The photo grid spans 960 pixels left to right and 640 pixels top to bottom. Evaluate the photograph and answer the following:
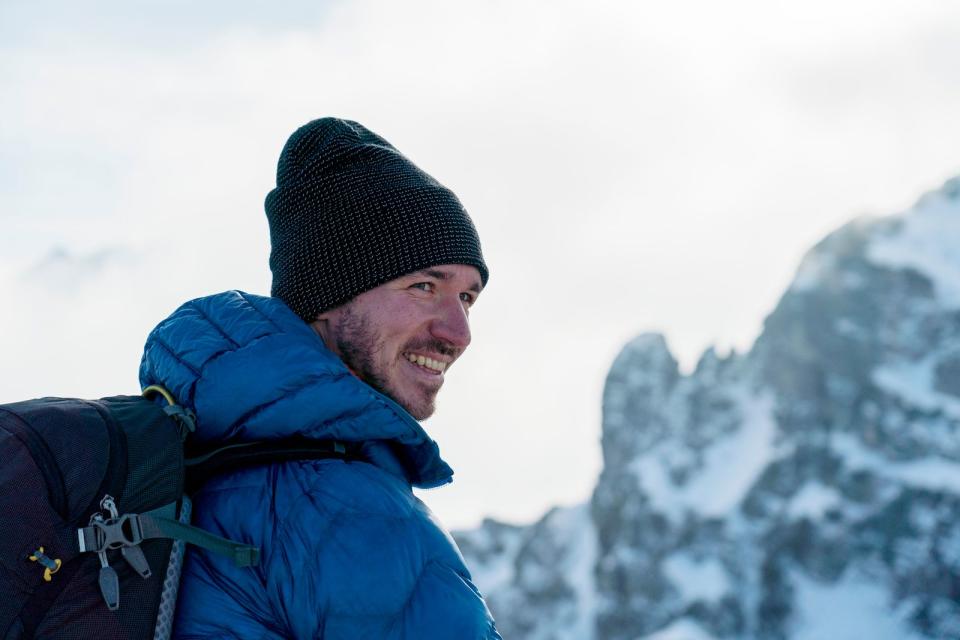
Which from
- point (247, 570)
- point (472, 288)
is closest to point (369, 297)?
point (472, 288)

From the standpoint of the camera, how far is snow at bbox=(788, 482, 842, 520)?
377 feet

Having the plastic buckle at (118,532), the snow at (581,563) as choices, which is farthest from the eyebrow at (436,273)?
the snow at (581,563)

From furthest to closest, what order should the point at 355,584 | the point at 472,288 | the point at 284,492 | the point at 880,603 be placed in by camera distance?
the point at 880,603 < the point at 472,288 < the point at 284,492 < the point at 355,584

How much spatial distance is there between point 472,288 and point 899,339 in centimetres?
13425

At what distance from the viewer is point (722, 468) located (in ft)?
417

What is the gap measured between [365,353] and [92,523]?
139 centimetres

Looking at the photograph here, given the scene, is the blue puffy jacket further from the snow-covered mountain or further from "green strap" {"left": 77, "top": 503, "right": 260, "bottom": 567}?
the snow-covered mountain

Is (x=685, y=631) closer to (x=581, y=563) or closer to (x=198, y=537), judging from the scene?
(x=581, y=563)

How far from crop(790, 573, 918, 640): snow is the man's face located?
110 metres

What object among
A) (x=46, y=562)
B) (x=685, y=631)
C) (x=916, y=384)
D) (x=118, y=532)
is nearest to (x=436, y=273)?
(x=118, y=532)

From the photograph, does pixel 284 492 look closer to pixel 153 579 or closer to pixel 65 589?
pixel 153 579

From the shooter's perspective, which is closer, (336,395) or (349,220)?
(336,395)

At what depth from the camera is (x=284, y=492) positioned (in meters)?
2.85

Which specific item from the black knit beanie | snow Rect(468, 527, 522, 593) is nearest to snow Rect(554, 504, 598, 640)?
snow Rect(468, 527, 522, 593)
